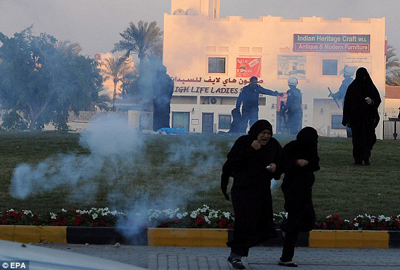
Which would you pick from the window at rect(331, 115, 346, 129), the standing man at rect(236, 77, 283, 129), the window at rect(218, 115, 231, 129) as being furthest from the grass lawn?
the window at rect(218, 115, 231, 129)

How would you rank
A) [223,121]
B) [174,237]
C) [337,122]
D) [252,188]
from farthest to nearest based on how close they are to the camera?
1. [223,121]
2. [337,122]
3. [174,237]
4. [252,188]

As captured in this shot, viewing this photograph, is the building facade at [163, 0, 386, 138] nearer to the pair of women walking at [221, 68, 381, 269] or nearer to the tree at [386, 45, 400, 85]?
the tree at [386, 45, 400, 85]

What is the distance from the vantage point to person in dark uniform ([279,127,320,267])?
8.34m

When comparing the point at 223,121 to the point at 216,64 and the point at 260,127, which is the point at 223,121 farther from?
the point at 260,127

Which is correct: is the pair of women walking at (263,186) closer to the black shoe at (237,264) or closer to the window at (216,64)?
the black shoe at (237,264)

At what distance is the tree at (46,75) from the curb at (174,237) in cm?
400

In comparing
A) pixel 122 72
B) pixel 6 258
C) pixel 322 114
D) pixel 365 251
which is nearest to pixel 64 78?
pixel 365 251

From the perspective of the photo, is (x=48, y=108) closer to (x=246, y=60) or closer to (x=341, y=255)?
(x=341, y=255)

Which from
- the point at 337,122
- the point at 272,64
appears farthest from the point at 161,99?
the point at 272,64

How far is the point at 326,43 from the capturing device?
181ft

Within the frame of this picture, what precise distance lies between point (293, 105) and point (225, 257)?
741 inches

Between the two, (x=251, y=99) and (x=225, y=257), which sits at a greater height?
(x=251, y=99)

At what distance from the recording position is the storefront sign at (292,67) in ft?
180

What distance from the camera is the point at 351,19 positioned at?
55.1 meters
